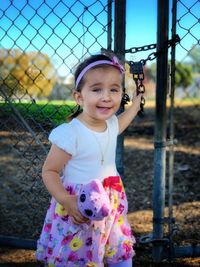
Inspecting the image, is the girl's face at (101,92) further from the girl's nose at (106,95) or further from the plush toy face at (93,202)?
the plush toy face at (93,202)

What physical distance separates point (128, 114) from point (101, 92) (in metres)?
0.37

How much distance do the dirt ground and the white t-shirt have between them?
88 cm

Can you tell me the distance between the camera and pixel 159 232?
2.94 m

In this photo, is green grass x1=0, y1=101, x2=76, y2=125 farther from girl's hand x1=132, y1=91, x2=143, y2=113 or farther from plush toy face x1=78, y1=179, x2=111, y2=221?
plush toy face x1=78, y1=179, x2=111, y2=221

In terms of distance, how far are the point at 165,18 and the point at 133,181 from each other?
9.06 ft

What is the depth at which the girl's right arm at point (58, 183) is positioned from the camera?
2107 millimetres

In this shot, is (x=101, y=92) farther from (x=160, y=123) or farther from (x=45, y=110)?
(x=45, y=110)

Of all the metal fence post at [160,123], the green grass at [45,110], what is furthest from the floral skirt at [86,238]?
the green grass at [45,110]

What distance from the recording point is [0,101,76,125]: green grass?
116 inches

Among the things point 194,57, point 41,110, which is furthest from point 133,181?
point 194,57

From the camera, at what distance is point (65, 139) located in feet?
7.23

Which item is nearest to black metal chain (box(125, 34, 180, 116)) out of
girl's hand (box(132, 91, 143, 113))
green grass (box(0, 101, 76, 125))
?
girl's hand (box(132, 91, 143, 113))

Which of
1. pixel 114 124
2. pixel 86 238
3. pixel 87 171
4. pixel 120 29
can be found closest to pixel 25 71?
pixel 120 29

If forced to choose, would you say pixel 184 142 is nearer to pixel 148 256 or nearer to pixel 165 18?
pixel 148 256
